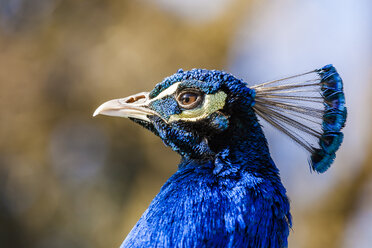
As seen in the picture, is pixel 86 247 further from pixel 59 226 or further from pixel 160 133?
pixel 160 133

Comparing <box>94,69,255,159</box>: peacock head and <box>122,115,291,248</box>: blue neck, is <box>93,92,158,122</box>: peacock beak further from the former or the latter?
<box>122,115,291,248</box>: blue neck

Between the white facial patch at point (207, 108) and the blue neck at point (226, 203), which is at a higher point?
the white facial patch at point (207, 108)

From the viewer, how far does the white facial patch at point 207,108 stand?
1.67 m

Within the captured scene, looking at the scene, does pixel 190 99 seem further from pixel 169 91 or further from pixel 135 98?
pixel 135 98

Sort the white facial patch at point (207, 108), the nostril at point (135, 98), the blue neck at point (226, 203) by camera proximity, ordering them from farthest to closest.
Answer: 1. the nostril at point (135, 98)
2. the white facial patch at point (207, 108)
3. the blue neck at point (226, 203)

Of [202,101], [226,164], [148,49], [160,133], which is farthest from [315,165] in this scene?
[148,49]

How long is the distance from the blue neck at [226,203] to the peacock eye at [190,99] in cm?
15

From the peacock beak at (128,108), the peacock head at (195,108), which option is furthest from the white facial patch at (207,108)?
the peacock beak at (128,108)

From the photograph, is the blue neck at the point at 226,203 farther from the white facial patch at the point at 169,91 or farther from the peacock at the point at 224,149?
the white facial patch at the point at 169,91

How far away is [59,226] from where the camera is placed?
7840mm

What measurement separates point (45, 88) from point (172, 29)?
2.32 meters

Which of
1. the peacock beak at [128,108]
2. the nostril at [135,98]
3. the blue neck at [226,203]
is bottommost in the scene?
the blue neck at [226,203]

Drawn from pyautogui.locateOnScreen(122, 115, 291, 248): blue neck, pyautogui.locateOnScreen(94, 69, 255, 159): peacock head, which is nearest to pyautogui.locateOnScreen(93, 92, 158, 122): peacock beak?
pyautogui.locateOnScreen(94, 69, 255, 159): peacock head

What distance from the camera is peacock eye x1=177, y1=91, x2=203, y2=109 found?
1.70 m
